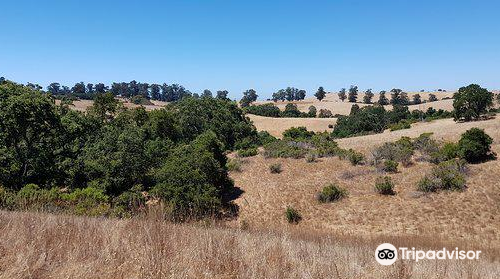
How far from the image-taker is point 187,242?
15.0ft

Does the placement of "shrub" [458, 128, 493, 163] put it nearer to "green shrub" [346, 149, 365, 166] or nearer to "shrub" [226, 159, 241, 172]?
"green shrub" [346, 149, 365, 166]

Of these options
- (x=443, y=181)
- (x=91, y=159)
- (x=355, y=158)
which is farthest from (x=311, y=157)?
(x=91, y=159)

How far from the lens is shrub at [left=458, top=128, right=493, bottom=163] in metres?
29.1

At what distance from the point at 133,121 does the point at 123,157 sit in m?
19.2

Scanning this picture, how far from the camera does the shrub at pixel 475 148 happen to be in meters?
29.1

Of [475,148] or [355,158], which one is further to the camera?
[355,158]

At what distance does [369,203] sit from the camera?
80.7 feet

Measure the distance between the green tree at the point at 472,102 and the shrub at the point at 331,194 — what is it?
30.3 m

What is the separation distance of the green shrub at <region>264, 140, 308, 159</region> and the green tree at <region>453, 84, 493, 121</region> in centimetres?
2352

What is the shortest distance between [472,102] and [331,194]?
105ft

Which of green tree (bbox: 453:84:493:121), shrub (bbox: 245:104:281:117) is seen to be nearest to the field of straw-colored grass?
green tree (bbox: 453:84:493:121)

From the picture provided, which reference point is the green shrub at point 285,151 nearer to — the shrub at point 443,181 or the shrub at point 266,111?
the shrub at point 443,181

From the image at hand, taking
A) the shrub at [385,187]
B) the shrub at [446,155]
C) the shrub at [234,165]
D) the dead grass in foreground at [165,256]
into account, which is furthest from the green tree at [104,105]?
the dead grass in foreground at [165,256]

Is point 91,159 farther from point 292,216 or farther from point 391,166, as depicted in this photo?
point 391,166
